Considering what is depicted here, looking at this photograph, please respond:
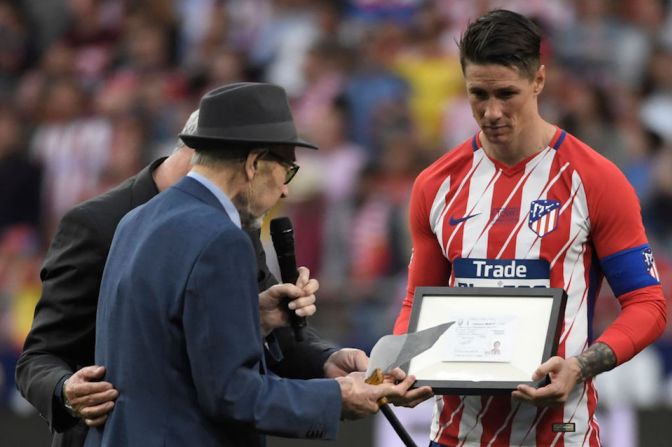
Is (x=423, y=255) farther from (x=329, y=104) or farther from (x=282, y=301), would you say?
(x=329, y=104)

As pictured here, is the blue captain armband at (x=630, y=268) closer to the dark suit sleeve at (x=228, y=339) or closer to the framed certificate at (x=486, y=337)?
the framed certificate at (x=486, y=337)

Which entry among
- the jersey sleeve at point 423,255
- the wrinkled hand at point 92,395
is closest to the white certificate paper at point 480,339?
the jersey sleeve at point 423,255

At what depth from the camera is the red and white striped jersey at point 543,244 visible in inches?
146

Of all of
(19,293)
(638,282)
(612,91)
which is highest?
(612,91)

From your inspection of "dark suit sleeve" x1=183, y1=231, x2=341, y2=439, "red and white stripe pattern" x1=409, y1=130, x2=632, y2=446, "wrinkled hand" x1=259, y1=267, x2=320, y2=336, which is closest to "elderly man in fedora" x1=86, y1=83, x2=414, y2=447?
"dark suit sleeve" x1=183, y1=231, x2=341, y2=439

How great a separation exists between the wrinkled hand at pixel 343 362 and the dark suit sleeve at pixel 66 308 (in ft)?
2.36

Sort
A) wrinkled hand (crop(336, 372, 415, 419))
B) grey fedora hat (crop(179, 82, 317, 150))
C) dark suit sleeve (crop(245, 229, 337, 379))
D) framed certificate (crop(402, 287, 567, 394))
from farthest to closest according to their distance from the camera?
dark suit sleeve (crop(245, 229, 337, 379)), framed certificate (crop(402, 287, 567, 394)), wrinkled hand (crop(336, 372, 415, 419)), grey fedora hat (crop(179, 82, 317, 150))

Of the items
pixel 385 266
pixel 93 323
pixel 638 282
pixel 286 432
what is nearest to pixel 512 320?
pixel 638 282

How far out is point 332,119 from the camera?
336 inches

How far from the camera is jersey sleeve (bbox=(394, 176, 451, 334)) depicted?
397 cm

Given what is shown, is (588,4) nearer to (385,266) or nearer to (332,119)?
(332,119)

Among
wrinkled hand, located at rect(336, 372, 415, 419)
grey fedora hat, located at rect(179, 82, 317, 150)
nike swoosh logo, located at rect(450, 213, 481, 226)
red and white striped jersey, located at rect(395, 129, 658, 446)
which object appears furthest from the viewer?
nike swoosh logo, located at rect(450, 213, 481, 226)

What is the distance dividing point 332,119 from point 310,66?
921 millimetres

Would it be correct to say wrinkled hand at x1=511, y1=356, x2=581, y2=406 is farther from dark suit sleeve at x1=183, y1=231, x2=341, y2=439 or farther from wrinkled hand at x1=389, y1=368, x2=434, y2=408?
dark suit sleeve at x1=183, y1=231, x2=341, y2=439
